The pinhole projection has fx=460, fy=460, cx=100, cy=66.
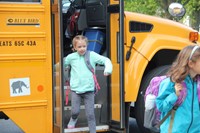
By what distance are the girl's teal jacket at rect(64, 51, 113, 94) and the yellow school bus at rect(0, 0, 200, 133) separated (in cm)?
18

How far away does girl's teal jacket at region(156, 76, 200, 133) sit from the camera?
9.76ft

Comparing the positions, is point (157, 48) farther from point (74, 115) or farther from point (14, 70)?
point (14, 70)

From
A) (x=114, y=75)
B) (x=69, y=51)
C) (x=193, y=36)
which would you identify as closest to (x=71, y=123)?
(x=114, y=75)

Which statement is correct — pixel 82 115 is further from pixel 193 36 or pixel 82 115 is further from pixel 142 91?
pixel 193 36

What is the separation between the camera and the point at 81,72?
482 centimetres

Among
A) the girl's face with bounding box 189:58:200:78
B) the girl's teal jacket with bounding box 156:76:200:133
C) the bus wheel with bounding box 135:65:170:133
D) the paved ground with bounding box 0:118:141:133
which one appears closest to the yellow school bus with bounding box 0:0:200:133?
the bus wheel with bounding box 135:65:170:133

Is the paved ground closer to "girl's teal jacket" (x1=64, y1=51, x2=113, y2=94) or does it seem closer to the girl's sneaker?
the girl's sneaker

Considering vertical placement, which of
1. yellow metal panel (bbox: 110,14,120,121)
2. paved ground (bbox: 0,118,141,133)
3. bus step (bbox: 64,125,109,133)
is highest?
yellow metal panel (bbox: 110,14,120,121)

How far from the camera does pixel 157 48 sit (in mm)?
Answer: 5281

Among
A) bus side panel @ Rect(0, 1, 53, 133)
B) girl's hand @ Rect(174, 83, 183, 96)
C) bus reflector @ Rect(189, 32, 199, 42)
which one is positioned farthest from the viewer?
bus reflector @ Rect(189, 32, 199, 42)

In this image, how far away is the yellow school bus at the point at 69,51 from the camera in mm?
4496

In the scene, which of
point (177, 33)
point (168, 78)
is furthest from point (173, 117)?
point (177, 33)

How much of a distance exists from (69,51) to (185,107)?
2842 millimetres

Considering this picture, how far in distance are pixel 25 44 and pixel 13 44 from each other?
0.12 meters
